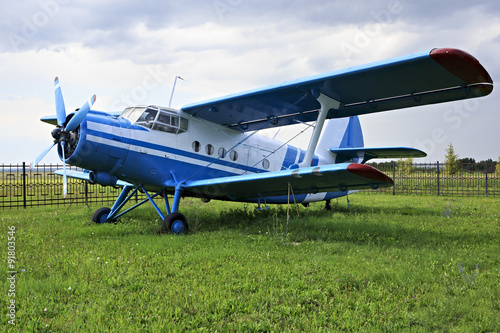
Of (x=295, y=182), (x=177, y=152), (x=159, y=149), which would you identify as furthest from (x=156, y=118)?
→ (x=295, y=182)

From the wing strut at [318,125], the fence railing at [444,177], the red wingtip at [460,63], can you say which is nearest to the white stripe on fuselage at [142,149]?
the wing strut at [318,125]

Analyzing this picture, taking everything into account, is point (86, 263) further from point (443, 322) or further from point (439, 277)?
point (439, 277)

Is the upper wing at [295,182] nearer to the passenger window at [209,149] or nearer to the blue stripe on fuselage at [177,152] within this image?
the blue stripe on fuselage at [177,152]

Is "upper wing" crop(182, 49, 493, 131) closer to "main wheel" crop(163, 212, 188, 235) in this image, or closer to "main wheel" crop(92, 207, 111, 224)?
"main wheel" crop(163, 212, 188, 235)

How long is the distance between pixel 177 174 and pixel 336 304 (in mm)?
5557

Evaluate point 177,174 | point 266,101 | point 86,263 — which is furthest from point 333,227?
point 86,263

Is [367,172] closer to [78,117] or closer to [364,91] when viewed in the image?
[364,91]

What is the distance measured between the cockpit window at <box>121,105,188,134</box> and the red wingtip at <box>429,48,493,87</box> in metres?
5.52

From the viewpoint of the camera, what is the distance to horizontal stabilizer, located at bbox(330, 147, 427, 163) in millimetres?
9719

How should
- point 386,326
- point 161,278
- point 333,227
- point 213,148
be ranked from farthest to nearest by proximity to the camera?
1. point 213,148
2. point 333,227
3. point 161,278
4. point 386,326

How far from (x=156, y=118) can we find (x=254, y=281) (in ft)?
16.7

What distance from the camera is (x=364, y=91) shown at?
7.43 m

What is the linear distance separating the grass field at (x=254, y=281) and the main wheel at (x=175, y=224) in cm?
56

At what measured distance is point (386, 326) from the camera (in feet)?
10.2
